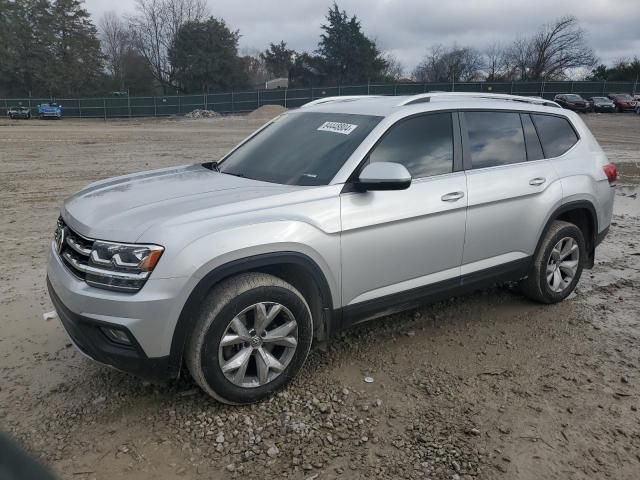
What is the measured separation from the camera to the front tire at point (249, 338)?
9.69 feet

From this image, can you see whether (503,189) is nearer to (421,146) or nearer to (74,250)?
(421,146)

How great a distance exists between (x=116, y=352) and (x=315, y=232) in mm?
1307

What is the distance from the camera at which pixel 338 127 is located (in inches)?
154

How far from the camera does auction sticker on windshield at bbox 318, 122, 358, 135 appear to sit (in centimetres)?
383

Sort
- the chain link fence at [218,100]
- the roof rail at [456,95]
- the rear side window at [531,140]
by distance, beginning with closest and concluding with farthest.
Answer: the roof rail at [456,95]
the rear side window at [531,140]
the chain link fence at [218,100]

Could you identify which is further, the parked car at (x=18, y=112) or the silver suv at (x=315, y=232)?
the parked car at (x=18, y=112)

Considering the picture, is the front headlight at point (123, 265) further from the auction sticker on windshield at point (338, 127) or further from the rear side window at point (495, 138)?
the rear side window at point (495, 138)

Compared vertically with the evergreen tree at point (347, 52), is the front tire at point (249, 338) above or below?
below

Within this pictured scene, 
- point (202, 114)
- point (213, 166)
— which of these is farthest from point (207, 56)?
point (213, 166)

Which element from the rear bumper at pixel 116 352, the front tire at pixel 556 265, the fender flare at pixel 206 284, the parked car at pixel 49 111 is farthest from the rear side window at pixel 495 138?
the parked car at pixel 49 111

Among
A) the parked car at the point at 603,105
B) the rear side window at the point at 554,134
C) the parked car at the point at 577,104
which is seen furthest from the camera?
the parked car at the point at 603,105

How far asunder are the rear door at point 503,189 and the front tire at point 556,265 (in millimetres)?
192

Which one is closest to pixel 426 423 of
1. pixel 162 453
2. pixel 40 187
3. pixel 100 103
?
pixel 162 453

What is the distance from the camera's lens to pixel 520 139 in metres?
4.51
